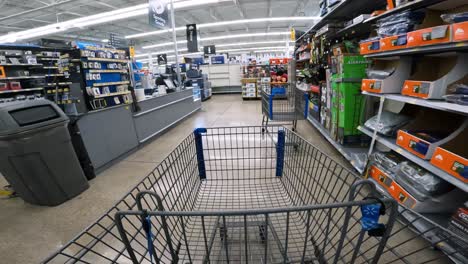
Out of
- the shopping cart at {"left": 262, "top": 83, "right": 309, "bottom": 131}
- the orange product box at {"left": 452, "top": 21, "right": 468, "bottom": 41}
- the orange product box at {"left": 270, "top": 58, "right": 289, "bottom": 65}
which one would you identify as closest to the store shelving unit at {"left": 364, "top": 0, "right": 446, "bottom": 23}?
the orange product box at {"left": 452, "top": 21, "right": 468, "bottom": 41}

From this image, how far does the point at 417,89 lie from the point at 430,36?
0.38 meters

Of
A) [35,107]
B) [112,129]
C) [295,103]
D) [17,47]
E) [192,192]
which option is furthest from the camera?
[17,47]

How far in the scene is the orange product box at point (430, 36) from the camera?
4.14ft

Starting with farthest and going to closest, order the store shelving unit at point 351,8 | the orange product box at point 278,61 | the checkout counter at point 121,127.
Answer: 1. the orange product box at point 278,61
2. the checkout counter at point 121,127
3. the store shelving unit at point 351,8

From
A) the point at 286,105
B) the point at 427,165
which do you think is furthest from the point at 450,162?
the point at 286,105

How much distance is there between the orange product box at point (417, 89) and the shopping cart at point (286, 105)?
1.54 metres

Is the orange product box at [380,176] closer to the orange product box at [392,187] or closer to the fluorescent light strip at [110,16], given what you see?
the orange product box at [392,187]

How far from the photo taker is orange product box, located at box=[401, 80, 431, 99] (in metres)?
1.49

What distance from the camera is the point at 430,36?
1.36 m

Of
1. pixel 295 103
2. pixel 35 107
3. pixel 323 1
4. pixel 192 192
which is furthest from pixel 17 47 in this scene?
pixel 323 1

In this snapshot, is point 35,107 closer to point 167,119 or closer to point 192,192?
point 192,192

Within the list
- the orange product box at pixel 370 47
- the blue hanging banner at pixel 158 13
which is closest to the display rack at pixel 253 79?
the blue hanging banner at pixel 158 13

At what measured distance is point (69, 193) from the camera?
2.29m

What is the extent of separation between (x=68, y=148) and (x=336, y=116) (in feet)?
10.8
